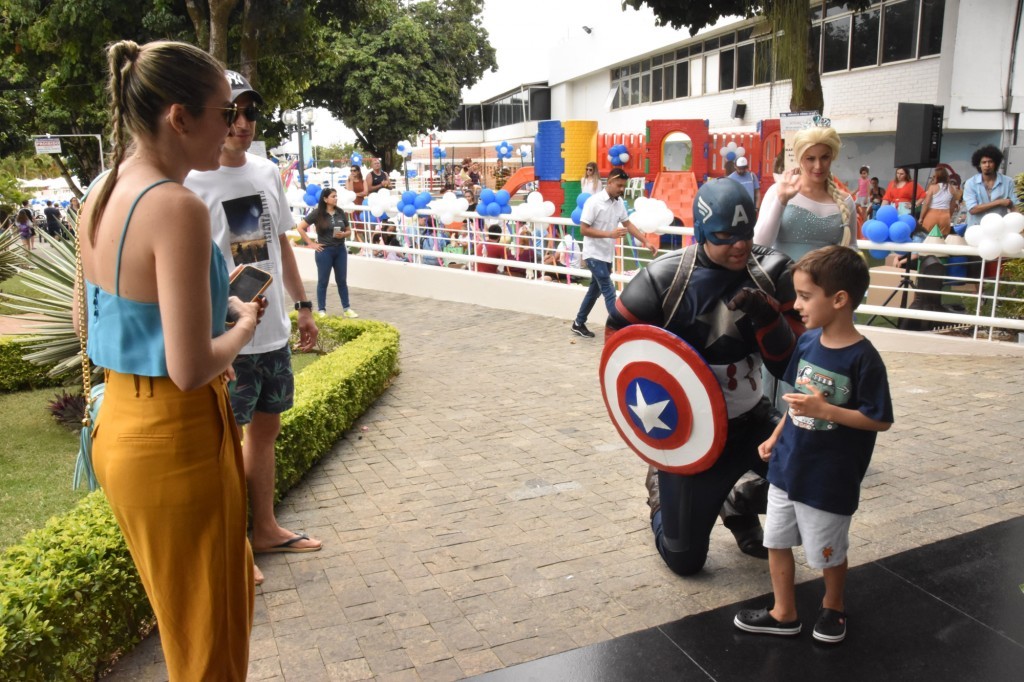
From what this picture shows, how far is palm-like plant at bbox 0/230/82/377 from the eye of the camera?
5.79 meters

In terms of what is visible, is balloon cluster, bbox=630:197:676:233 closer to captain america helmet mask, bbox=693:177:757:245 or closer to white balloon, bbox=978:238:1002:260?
white balloon, bbox=978:238:1002:260

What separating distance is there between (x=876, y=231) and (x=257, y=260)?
611cm

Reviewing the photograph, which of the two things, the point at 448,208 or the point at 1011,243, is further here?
the point at 448,208

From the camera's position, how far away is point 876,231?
7.70m

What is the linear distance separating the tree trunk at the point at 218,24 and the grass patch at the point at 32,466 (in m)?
5.72

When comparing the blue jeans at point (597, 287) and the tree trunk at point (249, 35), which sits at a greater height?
the tree trunk at point (249, 35)

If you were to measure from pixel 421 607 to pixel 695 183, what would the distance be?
50.5 ft

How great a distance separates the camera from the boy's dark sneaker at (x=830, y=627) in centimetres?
310

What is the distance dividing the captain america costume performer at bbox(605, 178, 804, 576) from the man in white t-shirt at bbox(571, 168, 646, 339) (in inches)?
208

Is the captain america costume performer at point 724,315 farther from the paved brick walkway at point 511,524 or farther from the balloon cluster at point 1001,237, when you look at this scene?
the balloon cluster at point 1001,237

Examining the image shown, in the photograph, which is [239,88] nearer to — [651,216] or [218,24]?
[651,216]

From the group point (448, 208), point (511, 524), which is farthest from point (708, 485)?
point (448, 208)

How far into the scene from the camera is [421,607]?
137 inches

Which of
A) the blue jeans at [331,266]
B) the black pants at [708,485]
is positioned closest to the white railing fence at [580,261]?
the blue jeans at [331,266]
